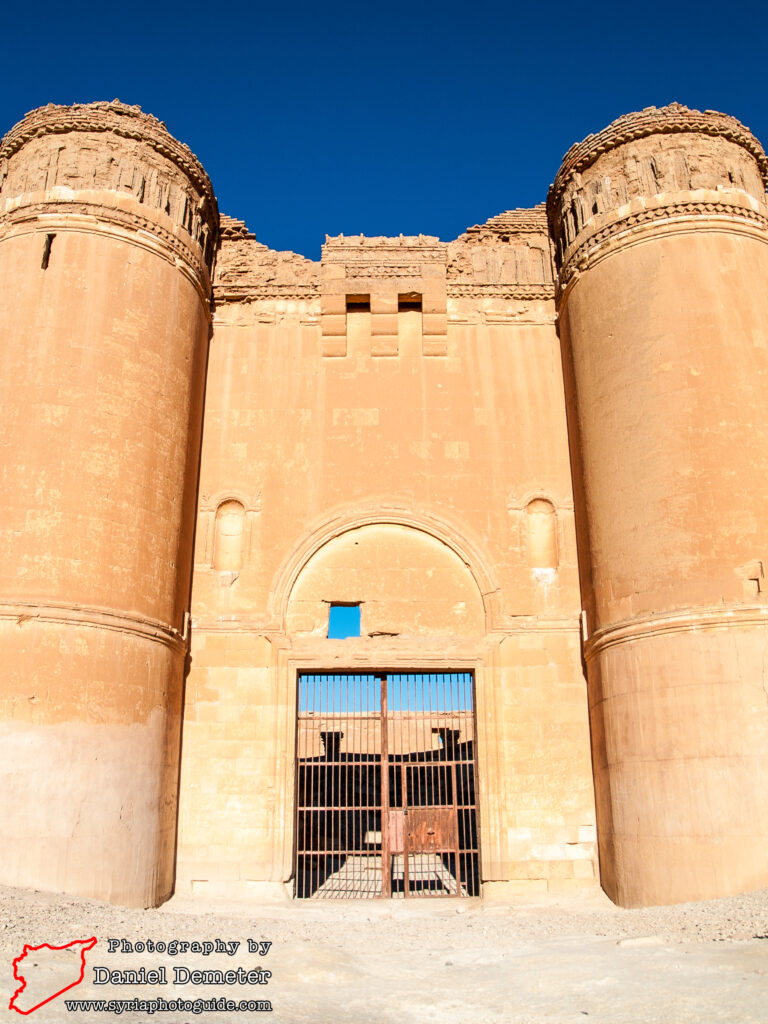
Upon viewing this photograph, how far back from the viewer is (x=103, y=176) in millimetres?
13953

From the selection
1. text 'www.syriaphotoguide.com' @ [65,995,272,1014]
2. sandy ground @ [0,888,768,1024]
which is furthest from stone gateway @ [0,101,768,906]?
text 'www.syriaphotoguide.com' @ [65,995,272,1014]

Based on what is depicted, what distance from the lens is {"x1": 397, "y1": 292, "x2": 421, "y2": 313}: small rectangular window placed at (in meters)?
15.8

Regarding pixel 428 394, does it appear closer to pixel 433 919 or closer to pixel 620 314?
pixel 620 314

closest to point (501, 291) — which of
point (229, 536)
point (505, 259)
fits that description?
point (505, 259)

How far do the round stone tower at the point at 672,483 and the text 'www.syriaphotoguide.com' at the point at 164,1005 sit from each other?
253 inches

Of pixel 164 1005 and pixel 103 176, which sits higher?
pixel 103 176

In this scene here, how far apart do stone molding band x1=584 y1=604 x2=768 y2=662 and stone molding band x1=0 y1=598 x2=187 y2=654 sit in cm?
646

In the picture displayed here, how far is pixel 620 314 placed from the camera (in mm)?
13828

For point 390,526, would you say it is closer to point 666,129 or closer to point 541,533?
point 541,533

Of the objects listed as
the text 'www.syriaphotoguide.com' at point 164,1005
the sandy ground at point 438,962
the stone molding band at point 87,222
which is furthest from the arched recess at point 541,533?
the text 'www.syriaphotoguide.com' at point 164,1005

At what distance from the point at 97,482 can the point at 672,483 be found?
8102mm

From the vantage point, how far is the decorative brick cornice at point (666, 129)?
14531 mm

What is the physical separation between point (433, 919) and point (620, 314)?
9253 mm

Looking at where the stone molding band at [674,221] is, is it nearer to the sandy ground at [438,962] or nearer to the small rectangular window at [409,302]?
the small rectangular window at [409,302]
